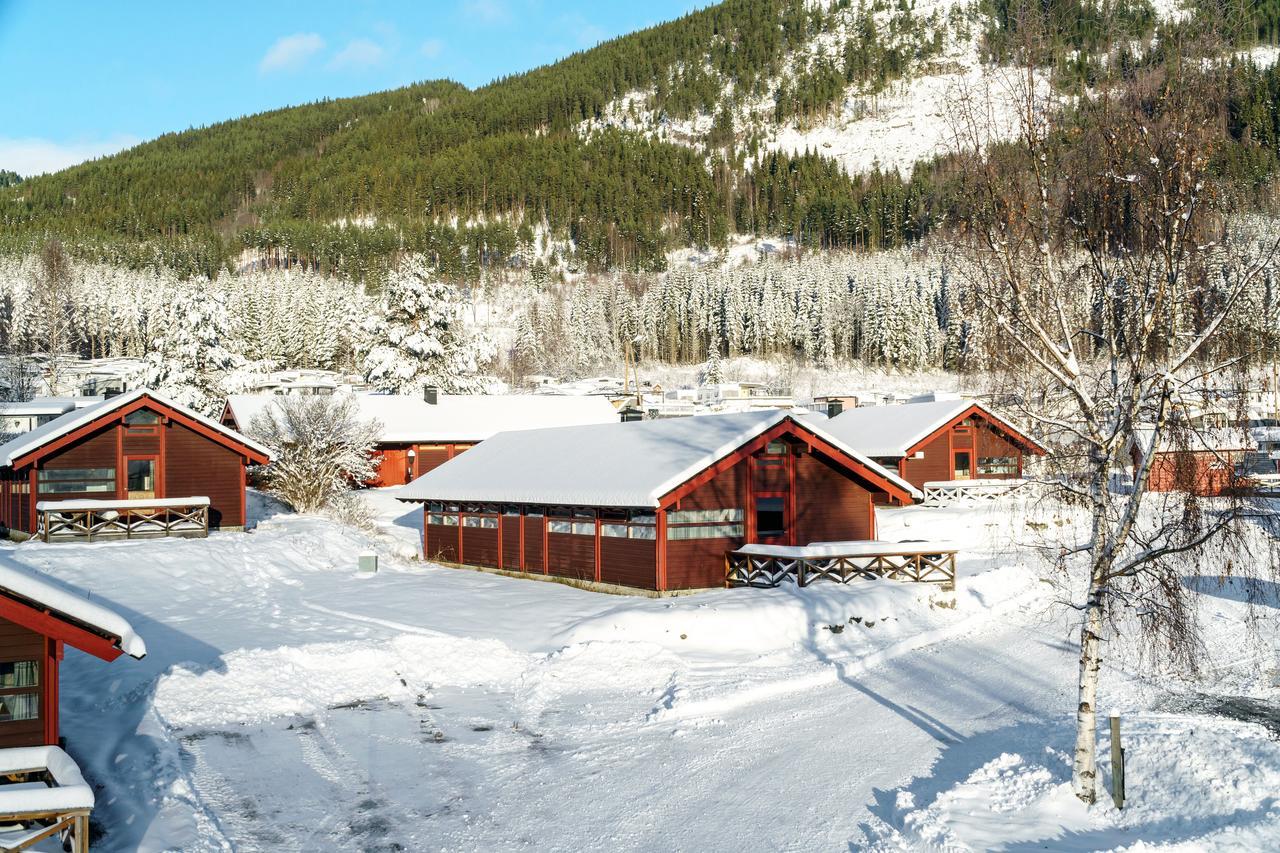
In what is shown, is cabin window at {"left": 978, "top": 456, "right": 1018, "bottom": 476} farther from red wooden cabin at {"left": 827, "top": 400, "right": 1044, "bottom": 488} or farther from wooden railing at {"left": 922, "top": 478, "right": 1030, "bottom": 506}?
wooden railing at {"left": 922, "top": 478, "right": 1030, "bottom": 506}

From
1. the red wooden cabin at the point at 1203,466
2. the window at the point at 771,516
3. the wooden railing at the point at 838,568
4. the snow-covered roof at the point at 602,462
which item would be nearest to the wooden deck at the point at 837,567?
the wooden railing at the point at 838,568

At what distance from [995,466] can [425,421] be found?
3049 cm

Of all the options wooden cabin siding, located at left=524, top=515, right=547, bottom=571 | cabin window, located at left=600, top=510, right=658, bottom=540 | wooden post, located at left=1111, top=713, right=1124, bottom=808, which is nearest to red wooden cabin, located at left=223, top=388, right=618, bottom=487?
wooden cabin siding, located at left=524, top=515, right=547, bottom=571

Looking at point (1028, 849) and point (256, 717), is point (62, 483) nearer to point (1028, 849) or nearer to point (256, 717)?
point (256, 717)

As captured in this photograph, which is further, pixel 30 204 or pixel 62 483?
pixel 30 204

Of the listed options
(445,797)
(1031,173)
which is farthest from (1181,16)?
(445,797)

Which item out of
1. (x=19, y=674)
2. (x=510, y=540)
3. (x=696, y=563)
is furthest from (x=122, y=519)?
(x=19, y=674)

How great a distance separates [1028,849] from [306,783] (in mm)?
8753

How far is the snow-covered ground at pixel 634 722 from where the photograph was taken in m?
10.9

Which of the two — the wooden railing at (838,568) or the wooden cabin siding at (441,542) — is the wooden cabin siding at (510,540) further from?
the wooden railing at (838,568)

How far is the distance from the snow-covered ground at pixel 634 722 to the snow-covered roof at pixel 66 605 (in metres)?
2.11

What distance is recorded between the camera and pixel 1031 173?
38.1ft

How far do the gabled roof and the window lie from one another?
17.2 m

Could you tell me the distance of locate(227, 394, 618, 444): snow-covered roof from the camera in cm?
5262
